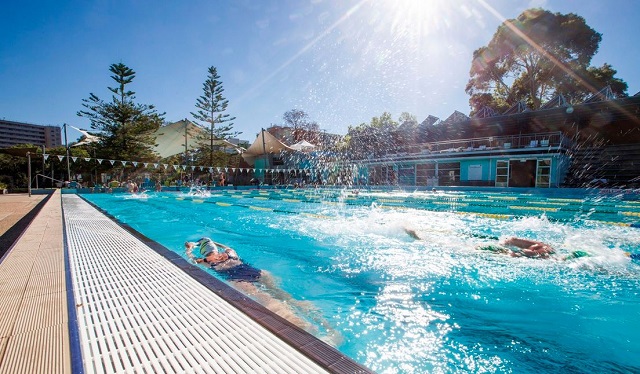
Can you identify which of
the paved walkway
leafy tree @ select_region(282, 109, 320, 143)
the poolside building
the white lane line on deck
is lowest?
the white lane line on deck

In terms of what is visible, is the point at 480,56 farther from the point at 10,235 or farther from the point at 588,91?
the point at 10,235

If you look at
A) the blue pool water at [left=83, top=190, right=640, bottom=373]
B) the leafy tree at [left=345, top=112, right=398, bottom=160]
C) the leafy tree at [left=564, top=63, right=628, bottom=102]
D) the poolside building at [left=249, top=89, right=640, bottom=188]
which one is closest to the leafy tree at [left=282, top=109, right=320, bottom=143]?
the leafy tree at [left=345, top=112, right=398, bottom=160]

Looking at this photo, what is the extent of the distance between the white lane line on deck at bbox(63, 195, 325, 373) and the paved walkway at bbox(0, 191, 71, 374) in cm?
9

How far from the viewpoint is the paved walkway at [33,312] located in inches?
49.9

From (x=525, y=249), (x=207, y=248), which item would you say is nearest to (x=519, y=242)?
(x=525, y=249)

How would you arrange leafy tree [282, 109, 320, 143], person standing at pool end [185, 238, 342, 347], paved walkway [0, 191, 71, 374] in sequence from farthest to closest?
leafy tree [282, 109, 320, 143] < person standing at pool end [185, 238, 342, 347] < paved walkway [0, 191, 71, 374]

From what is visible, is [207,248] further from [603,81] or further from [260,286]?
[603,81]

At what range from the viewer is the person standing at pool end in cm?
235

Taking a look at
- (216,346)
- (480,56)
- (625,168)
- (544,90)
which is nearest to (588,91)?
(544,90)

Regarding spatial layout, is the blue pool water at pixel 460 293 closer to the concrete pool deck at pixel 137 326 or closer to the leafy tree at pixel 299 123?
the concrete pool deck at pixel 137 326

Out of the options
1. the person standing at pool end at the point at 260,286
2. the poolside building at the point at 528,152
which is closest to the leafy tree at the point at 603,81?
the poolside building at the point at 528,152

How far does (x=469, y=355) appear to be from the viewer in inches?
79.4

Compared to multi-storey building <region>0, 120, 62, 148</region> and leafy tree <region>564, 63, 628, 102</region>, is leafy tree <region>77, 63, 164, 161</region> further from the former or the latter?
multi-storey building <region>0, 120, 62, 148</region>

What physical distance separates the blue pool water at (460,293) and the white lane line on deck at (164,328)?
0.89 m
